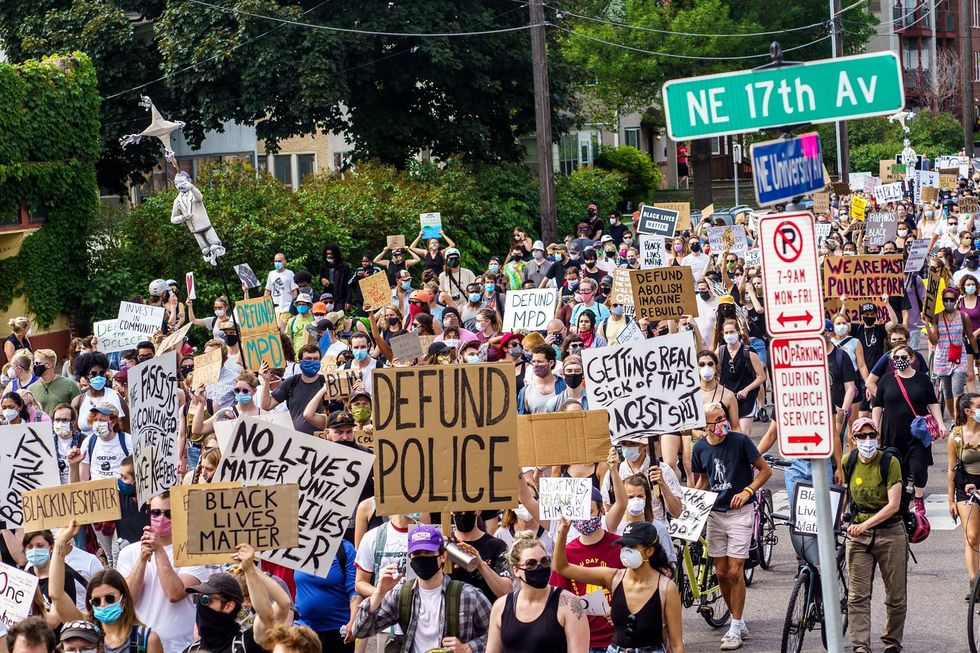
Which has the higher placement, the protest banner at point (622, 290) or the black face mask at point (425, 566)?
the protest banner at point (622, 290)

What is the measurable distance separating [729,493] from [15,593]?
194 inches

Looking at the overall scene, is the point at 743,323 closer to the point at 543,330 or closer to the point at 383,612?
the point at 543,330

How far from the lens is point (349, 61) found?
36281mm

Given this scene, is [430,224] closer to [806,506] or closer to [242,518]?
[806,506]

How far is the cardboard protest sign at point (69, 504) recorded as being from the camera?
29.2 feet

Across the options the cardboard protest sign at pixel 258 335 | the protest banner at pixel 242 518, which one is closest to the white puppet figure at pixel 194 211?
the cardboard protest sign at pixel 258 335

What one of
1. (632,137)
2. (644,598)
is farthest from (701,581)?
(632,137)

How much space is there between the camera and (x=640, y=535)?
8.18 metres

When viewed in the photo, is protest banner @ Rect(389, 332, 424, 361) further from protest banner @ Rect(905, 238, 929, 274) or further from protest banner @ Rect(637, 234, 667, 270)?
protest banner @ Rect(905, 238, 929, 274)

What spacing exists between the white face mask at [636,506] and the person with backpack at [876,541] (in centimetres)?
192

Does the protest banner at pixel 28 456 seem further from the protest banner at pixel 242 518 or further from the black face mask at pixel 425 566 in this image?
the black face mask at pixel 425 566

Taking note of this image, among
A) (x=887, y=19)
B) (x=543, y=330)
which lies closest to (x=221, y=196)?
(x=543, y=330)

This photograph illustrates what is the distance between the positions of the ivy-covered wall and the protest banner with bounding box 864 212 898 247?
46.5ft

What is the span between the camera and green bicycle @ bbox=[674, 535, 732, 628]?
36.4ft
